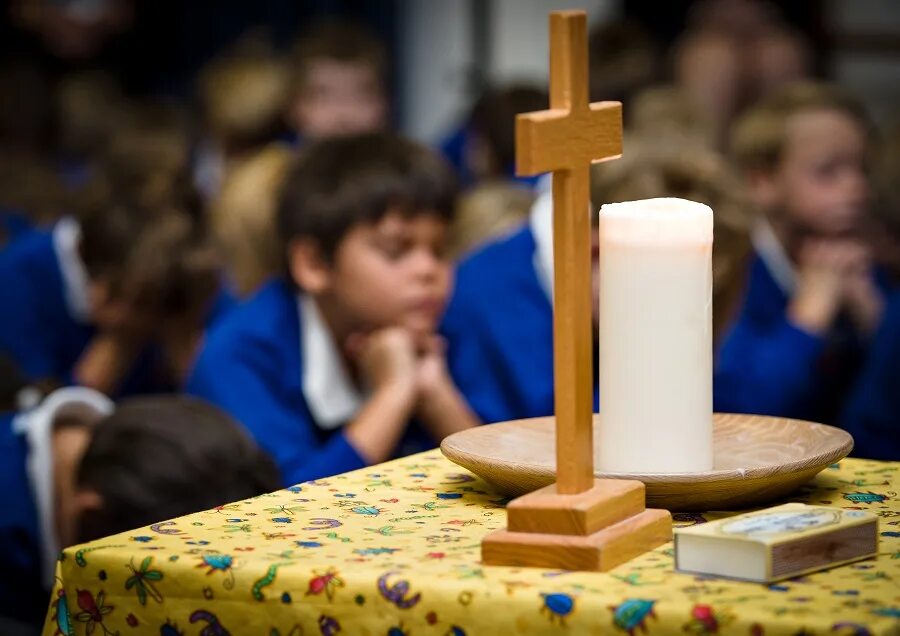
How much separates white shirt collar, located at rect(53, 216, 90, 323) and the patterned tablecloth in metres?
2.11

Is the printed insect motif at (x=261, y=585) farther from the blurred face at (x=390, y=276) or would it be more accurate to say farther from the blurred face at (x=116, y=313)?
the blurred face at (x=116, y=313)

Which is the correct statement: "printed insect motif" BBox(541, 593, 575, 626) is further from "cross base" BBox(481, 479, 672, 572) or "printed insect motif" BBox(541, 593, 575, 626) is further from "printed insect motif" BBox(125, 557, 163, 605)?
"printed insect motif" BBox(125, 557, 163, 605)

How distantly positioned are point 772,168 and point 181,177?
1.25 m

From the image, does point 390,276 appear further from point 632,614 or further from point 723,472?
point 632,614

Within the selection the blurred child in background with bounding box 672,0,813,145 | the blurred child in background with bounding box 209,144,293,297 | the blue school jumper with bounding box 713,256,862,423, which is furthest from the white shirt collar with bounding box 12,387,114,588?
the blurred child in background with bounding box 672,0,813,145

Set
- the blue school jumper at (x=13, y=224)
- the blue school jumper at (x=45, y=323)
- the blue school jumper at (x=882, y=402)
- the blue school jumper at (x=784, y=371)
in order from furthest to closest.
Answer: the blue school jumper at (x=13, y=224)
the blue school jumper at (x=45, y=323)
the blue school jumper at (x=784, y=371)
the blue school jumper at (x=882, y=402)

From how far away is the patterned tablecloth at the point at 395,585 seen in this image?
2.77 feet

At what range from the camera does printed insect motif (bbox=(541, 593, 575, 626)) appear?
2.84 ft

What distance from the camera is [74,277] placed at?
3152 mm

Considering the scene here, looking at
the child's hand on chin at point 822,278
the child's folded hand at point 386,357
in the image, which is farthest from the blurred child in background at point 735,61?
the child's folded hand at point 386,357

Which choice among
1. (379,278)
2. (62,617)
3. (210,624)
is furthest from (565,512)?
(379,278)

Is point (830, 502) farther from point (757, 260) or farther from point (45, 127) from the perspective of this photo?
point (45, 127)

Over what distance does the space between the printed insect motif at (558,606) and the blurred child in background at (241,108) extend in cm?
382

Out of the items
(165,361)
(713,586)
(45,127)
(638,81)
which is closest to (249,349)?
(165,361)
